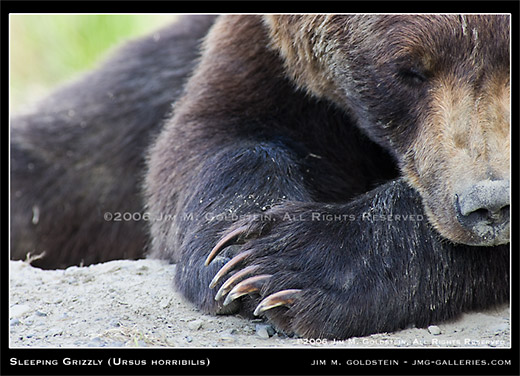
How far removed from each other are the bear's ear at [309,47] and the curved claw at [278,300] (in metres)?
1.11

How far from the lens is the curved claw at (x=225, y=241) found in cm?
325

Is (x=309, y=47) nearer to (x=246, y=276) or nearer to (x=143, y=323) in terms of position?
(x=246, y=276)

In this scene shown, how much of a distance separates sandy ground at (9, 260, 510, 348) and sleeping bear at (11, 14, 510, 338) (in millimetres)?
63

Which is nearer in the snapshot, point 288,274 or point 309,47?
point 288,274

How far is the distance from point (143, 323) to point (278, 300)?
1.97ft

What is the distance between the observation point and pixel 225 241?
3.26m

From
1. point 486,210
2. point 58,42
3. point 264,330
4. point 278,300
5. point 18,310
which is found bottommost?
point 58,42

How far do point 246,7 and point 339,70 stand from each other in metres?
0.65

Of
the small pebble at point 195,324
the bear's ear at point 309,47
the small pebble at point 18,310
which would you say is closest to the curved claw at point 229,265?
the small pebble at point 195,324

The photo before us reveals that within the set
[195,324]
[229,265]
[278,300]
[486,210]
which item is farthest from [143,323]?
[486,210]

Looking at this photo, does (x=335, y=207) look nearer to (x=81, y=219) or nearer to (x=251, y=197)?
(x=251, y=197)

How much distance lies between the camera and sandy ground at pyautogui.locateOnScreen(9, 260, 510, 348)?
3094 mm

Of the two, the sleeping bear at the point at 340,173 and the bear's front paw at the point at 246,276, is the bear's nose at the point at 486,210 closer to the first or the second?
the sleeping bear at the point at 340,173

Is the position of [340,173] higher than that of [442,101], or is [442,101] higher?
[442,101]
